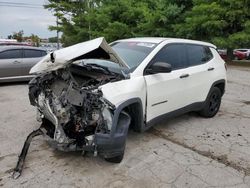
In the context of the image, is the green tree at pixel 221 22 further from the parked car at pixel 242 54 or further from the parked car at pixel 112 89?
the parked car at pixel 112 89

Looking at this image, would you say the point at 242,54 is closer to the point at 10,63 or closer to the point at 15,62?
the point at 15,62

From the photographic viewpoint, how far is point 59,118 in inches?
147

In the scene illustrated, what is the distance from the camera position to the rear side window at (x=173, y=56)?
4.77m

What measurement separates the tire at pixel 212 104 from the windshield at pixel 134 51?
192 cm

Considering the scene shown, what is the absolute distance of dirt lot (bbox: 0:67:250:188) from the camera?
139 inches

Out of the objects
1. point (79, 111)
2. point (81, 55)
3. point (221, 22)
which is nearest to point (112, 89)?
point (79, 111)

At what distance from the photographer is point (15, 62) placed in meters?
9.75

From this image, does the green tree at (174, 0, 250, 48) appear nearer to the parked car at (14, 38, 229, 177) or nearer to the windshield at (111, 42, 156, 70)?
the parked car at (14, 38, 229, 177)

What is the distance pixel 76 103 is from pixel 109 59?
983 mm

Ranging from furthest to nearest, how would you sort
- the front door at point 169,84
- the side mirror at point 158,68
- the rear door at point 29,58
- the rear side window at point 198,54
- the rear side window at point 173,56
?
the rear door at point 29,58 → the rear side window at point 198,54 → the rear side window at point 173,56 → the front door at point 169,84 → the side mirror at point 158,68

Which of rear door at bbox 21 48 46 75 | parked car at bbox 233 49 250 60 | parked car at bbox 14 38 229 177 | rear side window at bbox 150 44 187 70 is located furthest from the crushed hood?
parked car at bbox 233 49 250 60

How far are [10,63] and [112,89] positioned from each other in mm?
7028

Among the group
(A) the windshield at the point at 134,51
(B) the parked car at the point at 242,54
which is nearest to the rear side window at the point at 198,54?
(A) the windshield at the point at 134,51

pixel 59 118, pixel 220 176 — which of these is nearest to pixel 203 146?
pixel 220 176
